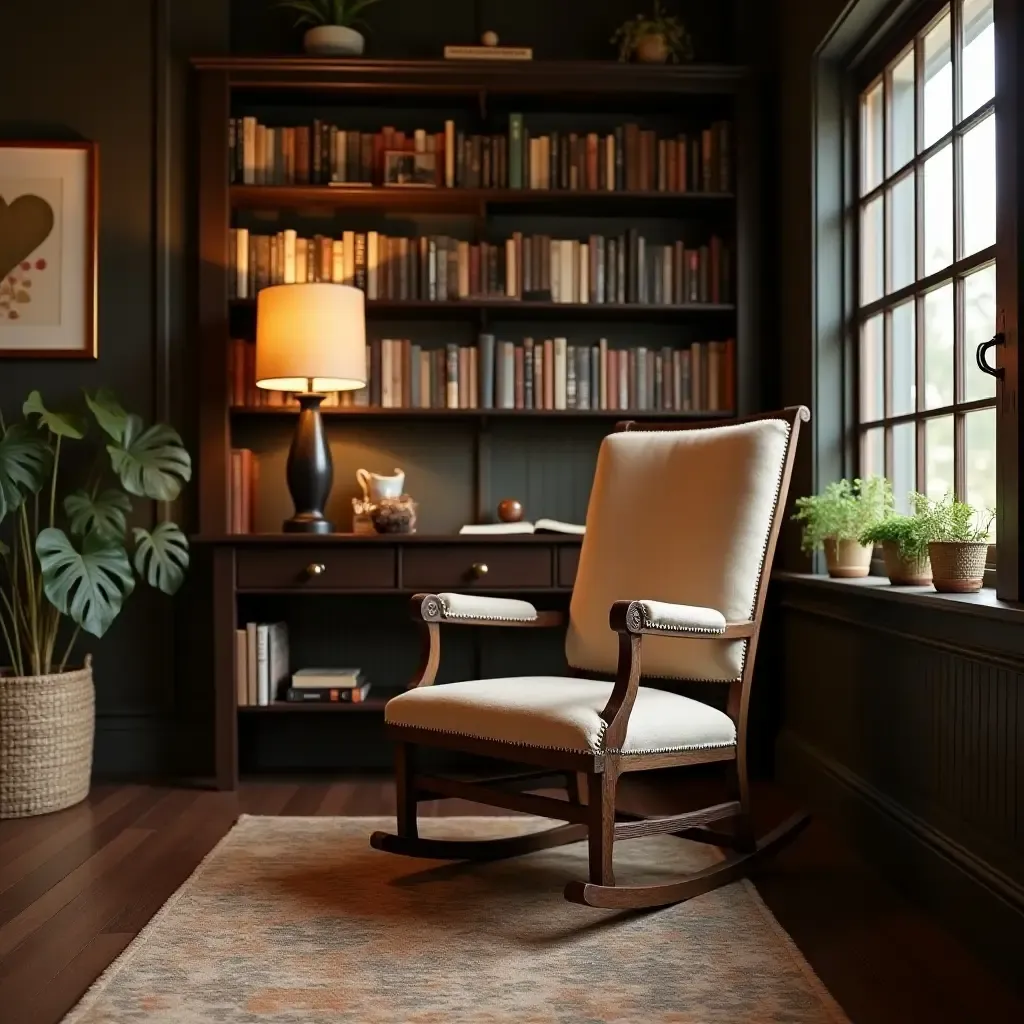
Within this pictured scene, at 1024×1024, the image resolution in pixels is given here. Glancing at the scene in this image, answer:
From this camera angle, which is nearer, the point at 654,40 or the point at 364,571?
the point at 364,571

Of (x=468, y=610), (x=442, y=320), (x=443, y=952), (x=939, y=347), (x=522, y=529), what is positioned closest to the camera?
(x=443, y=952)

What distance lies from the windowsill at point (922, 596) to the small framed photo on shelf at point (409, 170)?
1711mm

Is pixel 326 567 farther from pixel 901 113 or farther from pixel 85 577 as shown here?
pixel 901 113

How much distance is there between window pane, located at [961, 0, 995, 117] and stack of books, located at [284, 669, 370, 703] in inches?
90.9

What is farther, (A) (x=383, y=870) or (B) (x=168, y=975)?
(A) (x=383, y=870)

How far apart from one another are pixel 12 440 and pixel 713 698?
91.9 inches

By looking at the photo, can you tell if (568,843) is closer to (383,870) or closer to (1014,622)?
(383,870)

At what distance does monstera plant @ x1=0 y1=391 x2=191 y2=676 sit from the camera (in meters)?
3.27

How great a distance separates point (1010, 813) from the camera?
2.08 metres

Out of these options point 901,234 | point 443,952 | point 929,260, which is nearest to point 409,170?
point 901,234

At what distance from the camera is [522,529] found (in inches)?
145

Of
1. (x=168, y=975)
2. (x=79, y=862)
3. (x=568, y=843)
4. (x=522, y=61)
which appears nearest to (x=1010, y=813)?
(x=568, y=843)

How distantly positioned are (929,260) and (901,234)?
0.23 metres

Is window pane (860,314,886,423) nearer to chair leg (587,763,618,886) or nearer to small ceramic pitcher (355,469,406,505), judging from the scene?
small ceramic pitcher (355,469,406,505)
